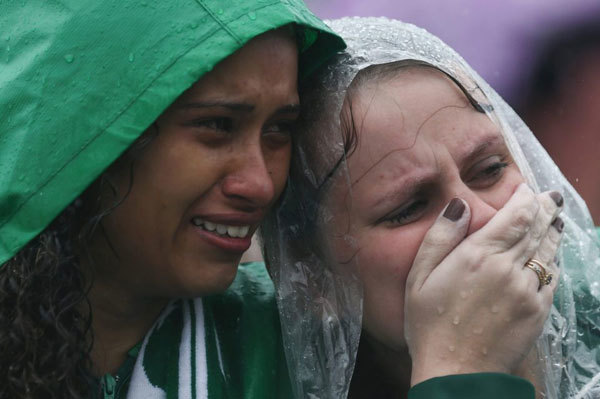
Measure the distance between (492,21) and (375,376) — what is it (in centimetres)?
270

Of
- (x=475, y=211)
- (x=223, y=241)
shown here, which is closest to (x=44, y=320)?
(x=223, y=241)

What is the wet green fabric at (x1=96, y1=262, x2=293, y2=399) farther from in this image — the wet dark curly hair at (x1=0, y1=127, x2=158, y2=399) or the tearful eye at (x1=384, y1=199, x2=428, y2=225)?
the tearful eye at (x1=384, y1=199, x2=428, y2=225)

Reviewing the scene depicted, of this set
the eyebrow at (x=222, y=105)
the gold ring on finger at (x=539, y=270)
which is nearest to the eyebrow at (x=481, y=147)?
the gold ring on finger at (x=539, y=270)

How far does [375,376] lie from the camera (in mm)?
2412

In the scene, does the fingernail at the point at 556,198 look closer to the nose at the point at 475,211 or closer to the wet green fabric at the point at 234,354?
the nose at the point at 475,211

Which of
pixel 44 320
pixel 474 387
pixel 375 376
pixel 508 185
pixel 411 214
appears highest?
pixel 508 185

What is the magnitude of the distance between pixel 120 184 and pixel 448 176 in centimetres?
74

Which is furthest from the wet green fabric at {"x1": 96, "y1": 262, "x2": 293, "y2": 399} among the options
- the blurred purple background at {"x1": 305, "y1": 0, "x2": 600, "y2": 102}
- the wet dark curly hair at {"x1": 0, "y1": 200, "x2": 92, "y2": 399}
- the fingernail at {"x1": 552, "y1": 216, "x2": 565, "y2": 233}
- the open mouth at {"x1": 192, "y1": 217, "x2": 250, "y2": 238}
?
the blurred purple background at {"x1": 305, "y1": 0, "x2": 600, "y2": 102}

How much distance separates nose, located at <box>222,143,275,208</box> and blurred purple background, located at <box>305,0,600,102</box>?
257 cm

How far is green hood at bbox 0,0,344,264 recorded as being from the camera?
6.16 ft

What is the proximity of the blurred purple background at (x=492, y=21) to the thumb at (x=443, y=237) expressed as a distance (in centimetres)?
240

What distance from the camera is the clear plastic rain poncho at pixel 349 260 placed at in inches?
86.4

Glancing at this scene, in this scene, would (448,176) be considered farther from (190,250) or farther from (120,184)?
(120,184)

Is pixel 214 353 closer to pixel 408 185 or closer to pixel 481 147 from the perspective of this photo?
pixel 408 185
